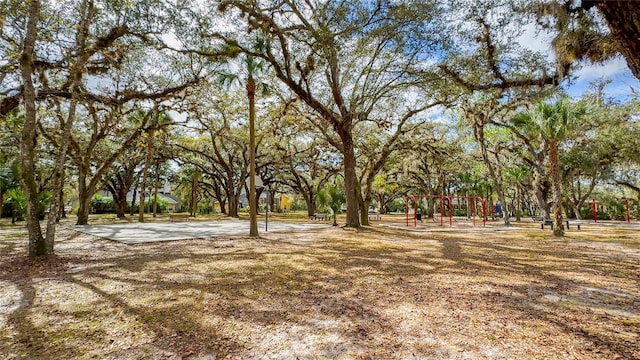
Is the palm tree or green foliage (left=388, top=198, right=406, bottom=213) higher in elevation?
the palm tree

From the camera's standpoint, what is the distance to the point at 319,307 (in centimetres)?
379

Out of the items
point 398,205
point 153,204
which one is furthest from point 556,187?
point 398,205

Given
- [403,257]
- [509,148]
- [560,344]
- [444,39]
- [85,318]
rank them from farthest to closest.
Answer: [509,148], [444,39], [403,257], [85,318], [560,344]

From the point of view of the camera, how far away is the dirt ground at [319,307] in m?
2.71

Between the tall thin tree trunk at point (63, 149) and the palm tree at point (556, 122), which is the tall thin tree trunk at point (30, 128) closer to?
the tall thin tree trunk at point (63, 149)

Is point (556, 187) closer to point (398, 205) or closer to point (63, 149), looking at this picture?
point (63, 149)

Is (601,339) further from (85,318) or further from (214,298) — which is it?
(85,318)

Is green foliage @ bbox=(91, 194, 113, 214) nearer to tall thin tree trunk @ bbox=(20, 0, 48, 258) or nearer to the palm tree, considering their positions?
tall thin tree trunk @ bbox=(20, 0, 48, 258)

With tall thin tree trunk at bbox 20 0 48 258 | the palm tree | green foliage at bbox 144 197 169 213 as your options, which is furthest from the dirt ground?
green foliage at bbox 144 197 169 213

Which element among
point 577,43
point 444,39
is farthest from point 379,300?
point 444,39

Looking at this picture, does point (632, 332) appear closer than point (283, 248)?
Yes

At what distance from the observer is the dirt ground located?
2.71 meters

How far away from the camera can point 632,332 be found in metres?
2.94

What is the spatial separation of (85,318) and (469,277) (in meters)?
5.67
